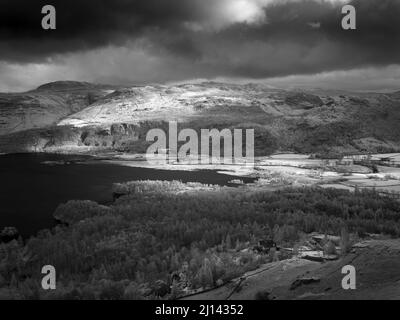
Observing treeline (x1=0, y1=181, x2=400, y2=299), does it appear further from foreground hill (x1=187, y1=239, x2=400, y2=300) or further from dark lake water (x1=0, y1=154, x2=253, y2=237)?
dark lake water (x1=0, y1=154, x2=253, y2=237)

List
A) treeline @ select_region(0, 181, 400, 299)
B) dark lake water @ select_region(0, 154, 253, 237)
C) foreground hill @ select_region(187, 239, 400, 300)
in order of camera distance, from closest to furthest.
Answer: foreground hill @ select_region(187, 239, 400, 300), treeline @ select_region(0, 181, 400, 299), dark lake water @ select_region(0, 154, 253, 237)

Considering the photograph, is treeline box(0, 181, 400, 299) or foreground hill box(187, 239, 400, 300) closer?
foreground hill box(187, 239, 400, 300)

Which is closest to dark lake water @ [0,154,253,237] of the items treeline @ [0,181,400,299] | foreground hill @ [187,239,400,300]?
treeline @ [0,181,400,299]

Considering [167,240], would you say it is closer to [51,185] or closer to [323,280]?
[323,280]

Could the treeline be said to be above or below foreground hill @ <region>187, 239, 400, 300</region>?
below
